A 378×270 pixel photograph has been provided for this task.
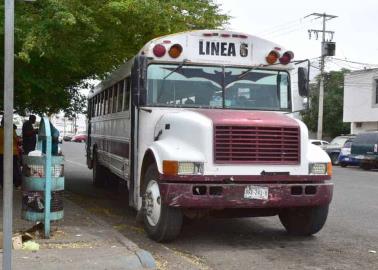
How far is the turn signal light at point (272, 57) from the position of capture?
8.46 metres

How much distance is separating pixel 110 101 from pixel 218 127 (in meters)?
4.88

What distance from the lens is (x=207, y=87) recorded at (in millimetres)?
8273

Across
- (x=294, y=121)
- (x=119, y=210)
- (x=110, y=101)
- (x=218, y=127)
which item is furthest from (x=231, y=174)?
(x=110, y=101)

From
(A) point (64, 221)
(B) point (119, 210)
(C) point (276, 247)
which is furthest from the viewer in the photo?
(B) point (119, 210)

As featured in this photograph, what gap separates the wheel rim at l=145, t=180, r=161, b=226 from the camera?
7523mm

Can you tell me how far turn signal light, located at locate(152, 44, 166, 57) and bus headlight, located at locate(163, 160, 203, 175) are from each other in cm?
172

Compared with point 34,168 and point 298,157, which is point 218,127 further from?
point 34,168

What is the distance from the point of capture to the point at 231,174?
7.21 m

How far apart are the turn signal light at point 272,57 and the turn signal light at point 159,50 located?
5.00ft

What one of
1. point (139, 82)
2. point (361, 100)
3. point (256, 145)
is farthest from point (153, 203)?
point (361, 100)

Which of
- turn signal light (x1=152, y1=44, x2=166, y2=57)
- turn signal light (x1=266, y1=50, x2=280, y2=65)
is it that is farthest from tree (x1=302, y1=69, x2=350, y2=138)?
turn signal light (x1=152, y1=44, x2=166, y2=57)

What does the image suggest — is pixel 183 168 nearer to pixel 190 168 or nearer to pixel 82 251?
pixel 190 168

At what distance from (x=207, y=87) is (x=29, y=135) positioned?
8.25 metres

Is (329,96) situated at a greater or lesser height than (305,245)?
greater
